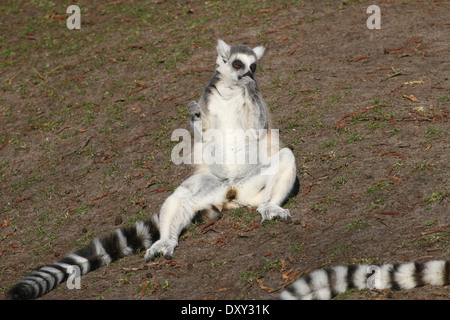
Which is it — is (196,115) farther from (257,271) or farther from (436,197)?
(436,197)

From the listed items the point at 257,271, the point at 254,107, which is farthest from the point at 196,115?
the point at 257,271

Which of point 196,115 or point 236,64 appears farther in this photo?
point 196,115

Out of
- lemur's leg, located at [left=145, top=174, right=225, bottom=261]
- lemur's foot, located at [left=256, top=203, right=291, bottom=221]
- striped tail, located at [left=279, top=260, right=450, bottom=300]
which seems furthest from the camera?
lemur's foot, located at [left=256, top=203, right=291, bottom=221]

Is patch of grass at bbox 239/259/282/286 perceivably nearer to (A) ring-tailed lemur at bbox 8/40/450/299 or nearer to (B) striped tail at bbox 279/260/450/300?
(B) striped tail at bbox 279/260/450/300

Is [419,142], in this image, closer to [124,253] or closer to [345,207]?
[345,207]

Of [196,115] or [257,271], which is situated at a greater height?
[196,115]

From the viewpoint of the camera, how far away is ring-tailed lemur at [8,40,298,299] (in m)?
7.73

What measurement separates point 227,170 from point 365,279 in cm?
301

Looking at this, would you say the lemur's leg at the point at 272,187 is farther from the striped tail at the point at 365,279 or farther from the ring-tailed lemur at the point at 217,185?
the striped tail at the point at 365,279

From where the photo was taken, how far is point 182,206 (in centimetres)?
805

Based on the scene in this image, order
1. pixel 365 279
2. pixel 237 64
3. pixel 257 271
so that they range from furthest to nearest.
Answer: pixel 237 64 → pixel 257 271 → pixel 365 279

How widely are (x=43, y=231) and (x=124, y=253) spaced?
1908 mm

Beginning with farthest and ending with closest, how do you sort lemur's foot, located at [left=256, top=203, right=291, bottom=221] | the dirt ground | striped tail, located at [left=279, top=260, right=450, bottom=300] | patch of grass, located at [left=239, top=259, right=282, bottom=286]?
1. lemur's foot, located at [left=256, top=203, right=291, bottom=221]
2. the dirt ground
3. patch of grass, located at [left=239, top=259, right=282, bottom=286]
4. striped tail, located at [left=279, top=260, right=450, bottom=300]

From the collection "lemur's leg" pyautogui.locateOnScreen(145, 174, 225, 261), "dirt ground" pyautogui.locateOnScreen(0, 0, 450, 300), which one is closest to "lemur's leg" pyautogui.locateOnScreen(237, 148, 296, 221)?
"dirt ground" pyautogui.locateOnScreen(0, 0, 450, 300)
